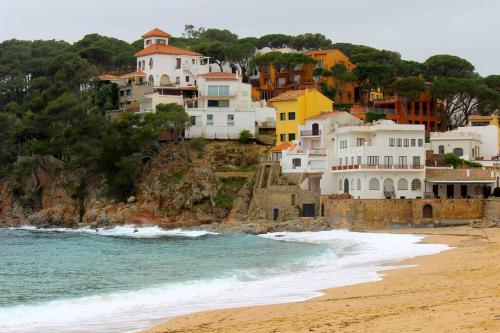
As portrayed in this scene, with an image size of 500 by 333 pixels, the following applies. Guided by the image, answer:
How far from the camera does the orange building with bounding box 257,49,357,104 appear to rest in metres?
89.8

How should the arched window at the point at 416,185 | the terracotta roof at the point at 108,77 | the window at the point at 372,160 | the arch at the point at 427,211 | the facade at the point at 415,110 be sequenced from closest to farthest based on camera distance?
the arch at the point at 427,211
the arched window at the point at 416,185
the window at the point at 372,160
the facade at the point at 415,110
the terracotta roof at the point at 108,77

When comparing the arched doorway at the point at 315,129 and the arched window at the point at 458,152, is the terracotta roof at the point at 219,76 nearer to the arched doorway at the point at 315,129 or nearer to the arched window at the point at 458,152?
the arched doorway at the point at 315,129

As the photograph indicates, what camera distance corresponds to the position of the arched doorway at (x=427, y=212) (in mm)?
59156

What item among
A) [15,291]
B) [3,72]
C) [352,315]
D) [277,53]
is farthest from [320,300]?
[3,72]

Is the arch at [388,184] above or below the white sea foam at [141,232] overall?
above

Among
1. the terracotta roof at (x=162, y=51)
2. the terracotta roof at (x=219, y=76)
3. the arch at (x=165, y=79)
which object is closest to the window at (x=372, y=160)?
the terracotta roof at (x=219, y=76)

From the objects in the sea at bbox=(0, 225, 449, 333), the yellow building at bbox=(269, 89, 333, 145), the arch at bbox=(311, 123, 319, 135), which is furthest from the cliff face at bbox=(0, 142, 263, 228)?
the arch at bbox=(311, 123, 319, 135)

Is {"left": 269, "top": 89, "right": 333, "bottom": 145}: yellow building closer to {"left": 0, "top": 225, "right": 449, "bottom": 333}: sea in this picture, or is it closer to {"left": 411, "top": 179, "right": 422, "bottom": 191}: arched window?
{"left": 411, "top": 179, "right": 422, "bottom": 191}: arched window

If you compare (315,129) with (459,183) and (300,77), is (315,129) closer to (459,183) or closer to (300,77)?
(459,183)

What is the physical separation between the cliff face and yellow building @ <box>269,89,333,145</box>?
292 cm

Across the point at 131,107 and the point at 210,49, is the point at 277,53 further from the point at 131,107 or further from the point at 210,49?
the point at 131,107

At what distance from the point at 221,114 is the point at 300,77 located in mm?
17340

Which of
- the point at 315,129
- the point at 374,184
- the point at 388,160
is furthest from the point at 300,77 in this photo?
the point at 374,184

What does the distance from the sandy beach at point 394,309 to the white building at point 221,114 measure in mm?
44764
